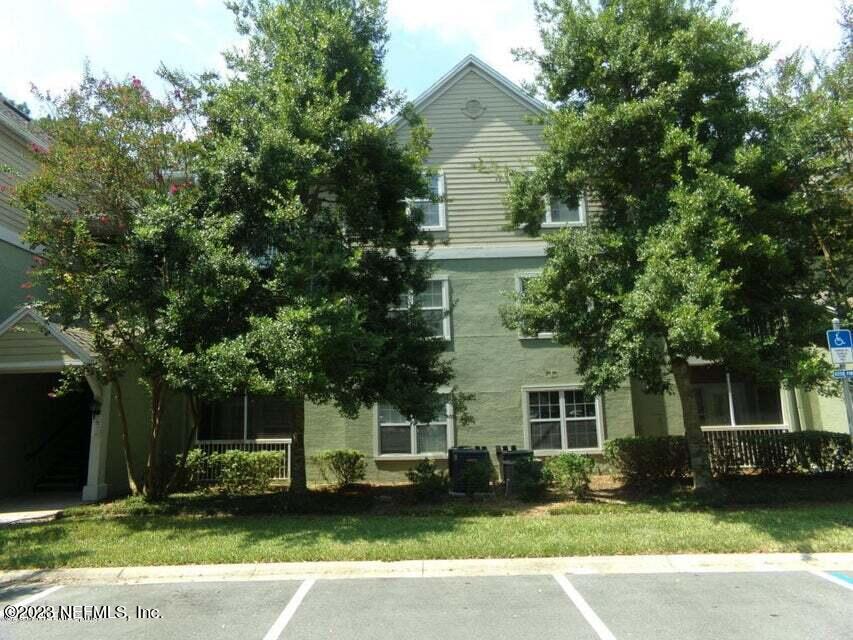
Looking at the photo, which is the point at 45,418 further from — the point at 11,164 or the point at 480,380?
the point at 480,380

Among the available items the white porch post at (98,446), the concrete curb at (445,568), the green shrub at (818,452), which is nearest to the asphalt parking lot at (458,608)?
the concrete curb at (445,568)

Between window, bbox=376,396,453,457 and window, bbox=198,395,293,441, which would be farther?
window, bbox=198,395,293,441

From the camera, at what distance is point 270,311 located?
1023cm

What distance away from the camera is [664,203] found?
10.5 m

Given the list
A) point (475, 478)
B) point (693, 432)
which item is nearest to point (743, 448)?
point (693, 432)

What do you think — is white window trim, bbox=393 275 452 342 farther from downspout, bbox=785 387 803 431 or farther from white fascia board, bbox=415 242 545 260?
downspout, bbox=785 387 803 431

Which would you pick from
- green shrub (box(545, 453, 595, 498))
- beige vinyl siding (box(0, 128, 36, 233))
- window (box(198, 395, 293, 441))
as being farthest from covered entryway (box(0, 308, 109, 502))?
green shrub (box(545, 453, 595, 498))

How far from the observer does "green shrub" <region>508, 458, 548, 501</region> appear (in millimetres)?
11680

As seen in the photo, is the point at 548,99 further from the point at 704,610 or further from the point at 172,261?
the point at 704,610

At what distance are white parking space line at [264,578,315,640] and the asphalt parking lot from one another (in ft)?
0.04

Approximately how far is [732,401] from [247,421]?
42.7 feet

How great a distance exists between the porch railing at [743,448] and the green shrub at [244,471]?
10.2 metres

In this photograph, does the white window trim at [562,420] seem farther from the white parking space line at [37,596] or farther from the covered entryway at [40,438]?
the white parking space line at [37,596]

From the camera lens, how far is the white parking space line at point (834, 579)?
6551 millimetres
